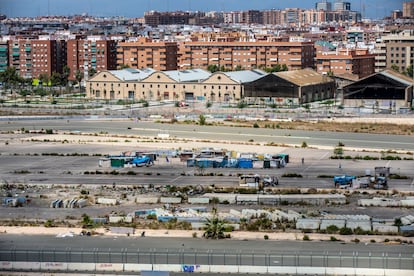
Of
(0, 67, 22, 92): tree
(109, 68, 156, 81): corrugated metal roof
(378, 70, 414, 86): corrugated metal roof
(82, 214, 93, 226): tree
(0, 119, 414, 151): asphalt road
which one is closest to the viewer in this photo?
(82, 214, 93, 226): tree

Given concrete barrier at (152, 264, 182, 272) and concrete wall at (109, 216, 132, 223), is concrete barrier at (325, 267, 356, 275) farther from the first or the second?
concrete wall at (109, 216, 132, 223)

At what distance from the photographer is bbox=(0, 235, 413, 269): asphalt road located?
23.7 feet

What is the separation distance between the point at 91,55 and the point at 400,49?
874cm

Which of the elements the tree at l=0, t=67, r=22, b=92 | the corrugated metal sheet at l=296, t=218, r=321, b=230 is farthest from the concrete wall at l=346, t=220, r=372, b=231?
the tree at l=0, t=67, r=22, b=92

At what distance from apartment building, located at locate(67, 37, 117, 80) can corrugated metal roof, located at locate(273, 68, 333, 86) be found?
703cm

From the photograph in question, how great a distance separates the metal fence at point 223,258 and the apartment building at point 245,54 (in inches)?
781

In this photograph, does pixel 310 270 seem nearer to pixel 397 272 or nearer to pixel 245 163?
pixel 397 272

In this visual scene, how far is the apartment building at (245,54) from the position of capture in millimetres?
27250

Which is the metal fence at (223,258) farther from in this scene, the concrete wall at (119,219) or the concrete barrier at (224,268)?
the concrete wall at (119,219)

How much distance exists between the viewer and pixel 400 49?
26734 millimetres

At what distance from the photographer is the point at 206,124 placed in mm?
18203

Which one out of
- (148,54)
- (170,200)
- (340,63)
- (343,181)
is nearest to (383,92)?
(340,63)

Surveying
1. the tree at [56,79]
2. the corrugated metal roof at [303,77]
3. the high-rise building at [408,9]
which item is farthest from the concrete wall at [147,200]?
the high-rise building at [408,9]

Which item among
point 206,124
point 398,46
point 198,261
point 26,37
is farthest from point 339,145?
point 26,37
